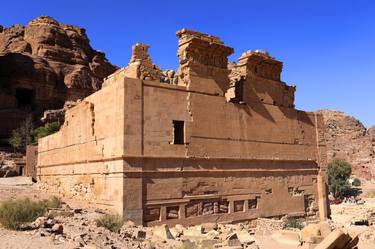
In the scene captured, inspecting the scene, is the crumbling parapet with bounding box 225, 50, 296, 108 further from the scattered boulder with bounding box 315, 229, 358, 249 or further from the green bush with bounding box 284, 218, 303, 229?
the scattered boulder with bounding box 315, 229, 358, 249

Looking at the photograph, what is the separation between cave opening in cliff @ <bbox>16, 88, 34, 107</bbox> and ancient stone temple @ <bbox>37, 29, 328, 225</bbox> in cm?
2625

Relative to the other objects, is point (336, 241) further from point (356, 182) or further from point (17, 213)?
point (356, 182)

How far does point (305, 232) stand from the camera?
1088 centimetres

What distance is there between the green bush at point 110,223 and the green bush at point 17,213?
1.41m

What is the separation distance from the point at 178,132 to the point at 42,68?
3228 centimetres

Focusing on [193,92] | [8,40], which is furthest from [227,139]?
[8,40]

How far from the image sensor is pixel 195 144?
12.2 metres

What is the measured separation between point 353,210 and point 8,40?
4362 centimetres

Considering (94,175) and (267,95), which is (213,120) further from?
(94,175)

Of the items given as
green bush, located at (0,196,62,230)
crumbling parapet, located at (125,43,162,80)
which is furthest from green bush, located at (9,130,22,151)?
green bush, located at (0,196,62,230)

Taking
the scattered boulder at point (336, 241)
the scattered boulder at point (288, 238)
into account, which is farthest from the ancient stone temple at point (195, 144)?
the scattered boulder at point (336, 241)

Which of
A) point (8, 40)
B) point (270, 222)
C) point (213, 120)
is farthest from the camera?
point (8, 40)

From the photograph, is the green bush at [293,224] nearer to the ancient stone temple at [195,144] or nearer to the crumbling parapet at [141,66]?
the ancient stone temple at [195,144]

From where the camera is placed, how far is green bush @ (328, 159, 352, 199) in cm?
3794
